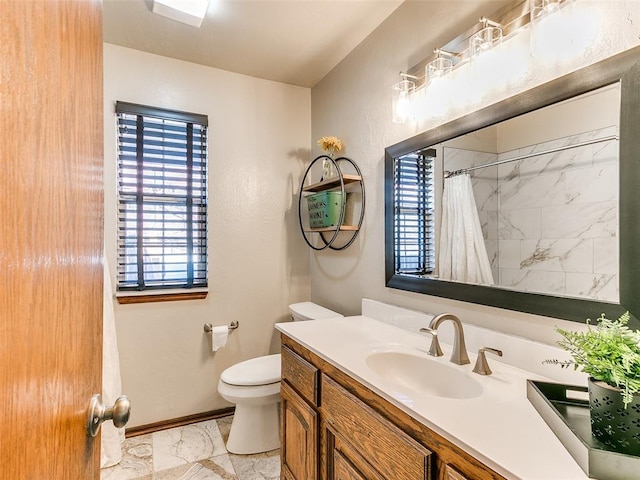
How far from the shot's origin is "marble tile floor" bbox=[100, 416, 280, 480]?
189 cm

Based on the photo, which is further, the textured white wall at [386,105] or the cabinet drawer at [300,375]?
the cabinet drawer at [300,375]

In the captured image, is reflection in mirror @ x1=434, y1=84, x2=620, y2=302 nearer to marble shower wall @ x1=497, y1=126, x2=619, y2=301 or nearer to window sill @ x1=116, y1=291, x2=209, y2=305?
marble shower wall @ x1=497, y1=126, x2=619, y2=301

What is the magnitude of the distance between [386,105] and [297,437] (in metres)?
1.76

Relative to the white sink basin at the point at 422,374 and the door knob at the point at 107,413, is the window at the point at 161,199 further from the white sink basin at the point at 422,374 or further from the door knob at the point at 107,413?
the door knob at the point at 107,413

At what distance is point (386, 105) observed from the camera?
1.93m

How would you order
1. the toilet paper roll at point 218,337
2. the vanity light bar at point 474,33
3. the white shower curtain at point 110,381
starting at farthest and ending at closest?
the toilet paper roll at point 218,337, the white shower curtain at point 110,381, the vanity light bar at point 474,33

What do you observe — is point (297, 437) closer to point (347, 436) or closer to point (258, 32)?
point (347, 436)

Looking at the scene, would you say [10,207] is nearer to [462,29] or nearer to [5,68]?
Result: [5,68]

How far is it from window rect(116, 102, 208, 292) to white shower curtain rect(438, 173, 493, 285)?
1663 millimetres

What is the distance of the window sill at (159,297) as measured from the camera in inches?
87.9

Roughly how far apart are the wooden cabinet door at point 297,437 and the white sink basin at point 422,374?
0.34m

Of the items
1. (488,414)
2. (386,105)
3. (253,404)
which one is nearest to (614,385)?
(488,414)

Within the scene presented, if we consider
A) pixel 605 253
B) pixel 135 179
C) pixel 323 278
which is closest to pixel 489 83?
pixel 605 253

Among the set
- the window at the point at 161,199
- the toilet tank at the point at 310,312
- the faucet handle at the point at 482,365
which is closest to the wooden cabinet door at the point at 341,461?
the faucet handle at the point at 482,365
